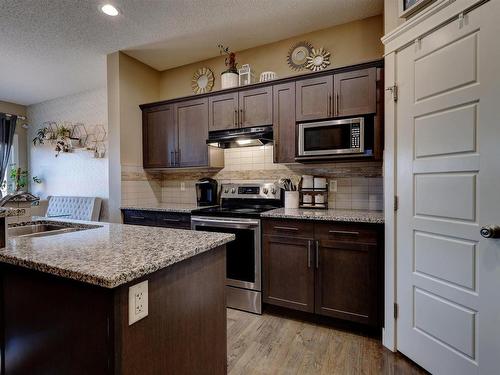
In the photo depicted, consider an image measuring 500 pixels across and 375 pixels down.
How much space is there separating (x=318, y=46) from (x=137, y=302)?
2.90m

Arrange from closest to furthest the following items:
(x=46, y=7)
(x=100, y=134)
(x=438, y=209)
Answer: (x=438, y=209) → (x=46, y=7) → (x=100, y=134)

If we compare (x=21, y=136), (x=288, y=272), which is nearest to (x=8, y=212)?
(x=288, y=272)

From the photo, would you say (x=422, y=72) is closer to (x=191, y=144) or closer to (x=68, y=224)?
(x=191, y=144)

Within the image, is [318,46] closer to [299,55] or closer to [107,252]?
[299,55]

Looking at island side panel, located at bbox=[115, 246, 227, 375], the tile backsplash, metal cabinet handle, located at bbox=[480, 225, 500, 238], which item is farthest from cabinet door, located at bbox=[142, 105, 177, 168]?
metal cabinet handle, located at bbox=[480, 225, 500, 238]

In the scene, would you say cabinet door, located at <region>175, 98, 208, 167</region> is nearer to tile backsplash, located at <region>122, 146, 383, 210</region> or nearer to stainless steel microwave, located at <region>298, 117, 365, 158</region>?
tile backsplash, located at <region>122, 146, 383, 210</region>

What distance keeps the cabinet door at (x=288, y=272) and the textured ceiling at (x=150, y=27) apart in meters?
2.08

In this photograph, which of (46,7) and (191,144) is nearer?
(46,7)

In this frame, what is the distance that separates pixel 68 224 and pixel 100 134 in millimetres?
3097

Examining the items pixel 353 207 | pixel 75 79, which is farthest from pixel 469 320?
pixel 75 79

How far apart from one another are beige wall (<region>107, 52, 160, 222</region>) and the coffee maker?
0.90 metres

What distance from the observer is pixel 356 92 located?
91.1 inches

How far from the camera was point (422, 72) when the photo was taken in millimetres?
1685

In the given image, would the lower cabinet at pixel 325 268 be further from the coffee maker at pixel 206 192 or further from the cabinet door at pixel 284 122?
the coffee maker at pixel 206 192
